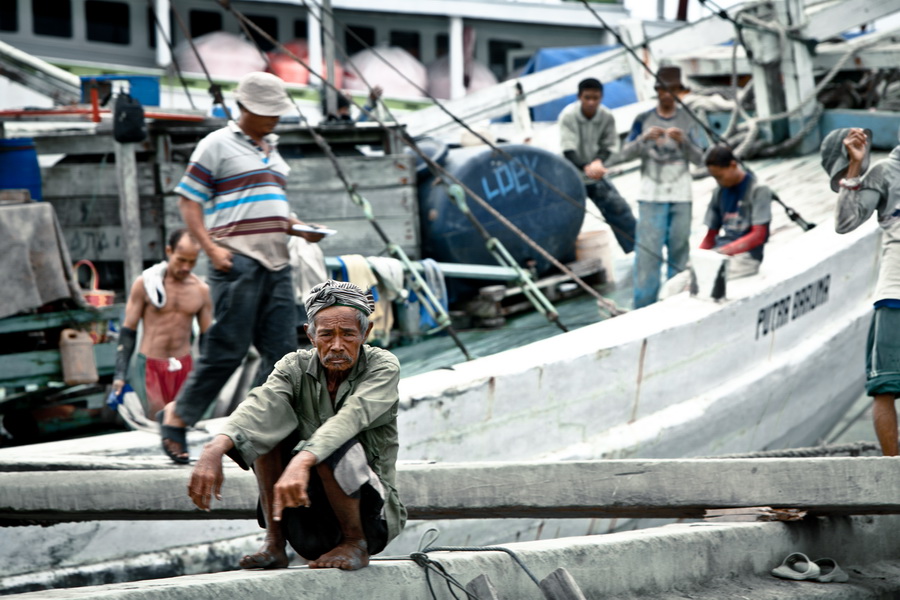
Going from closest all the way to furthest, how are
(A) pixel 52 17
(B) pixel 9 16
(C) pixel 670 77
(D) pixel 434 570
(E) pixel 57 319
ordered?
(D) pixel 434 570, (E) pixel 57 319, (C) pixel 670 77, (B) pixel 9 16, (A) pixel 52 17

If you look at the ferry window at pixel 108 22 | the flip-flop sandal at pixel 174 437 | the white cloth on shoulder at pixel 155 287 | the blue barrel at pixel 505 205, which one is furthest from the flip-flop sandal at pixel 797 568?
the ferry window at pixel 108 22

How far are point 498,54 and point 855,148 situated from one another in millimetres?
18292

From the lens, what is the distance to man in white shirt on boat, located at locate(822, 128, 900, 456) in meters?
4.42

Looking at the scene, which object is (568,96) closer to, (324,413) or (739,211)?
(739,211)

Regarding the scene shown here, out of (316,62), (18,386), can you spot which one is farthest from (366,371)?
(316,62)

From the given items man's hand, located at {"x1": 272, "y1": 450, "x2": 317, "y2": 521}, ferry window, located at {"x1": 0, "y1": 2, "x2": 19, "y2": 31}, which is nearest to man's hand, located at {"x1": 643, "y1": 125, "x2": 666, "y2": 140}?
man's hand, located at {"x1": 272, "y1": 450, "x2": 317, "y2": 521}

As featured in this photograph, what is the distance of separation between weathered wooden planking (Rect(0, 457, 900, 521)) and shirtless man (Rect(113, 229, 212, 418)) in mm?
1867

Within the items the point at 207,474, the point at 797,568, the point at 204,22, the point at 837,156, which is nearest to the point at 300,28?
the point at 204,22

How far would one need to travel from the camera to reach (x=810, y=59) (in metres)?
9.55

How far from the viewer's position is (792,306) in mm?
6453

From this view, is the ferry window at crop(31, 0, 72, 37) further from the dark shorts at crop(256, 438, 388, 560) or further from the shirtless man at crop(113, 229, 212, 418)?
the dark shorts at crop(256, 438, 388, 560)

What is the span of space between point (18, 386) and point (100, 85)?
361 cm

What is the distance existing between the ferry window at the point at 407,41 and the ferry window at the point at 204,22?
135 inches

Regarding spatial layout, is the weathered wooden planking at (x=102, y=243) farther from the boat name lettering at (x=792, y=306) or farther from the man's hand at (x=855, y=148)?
the man's hand at (x=855, y=148)
